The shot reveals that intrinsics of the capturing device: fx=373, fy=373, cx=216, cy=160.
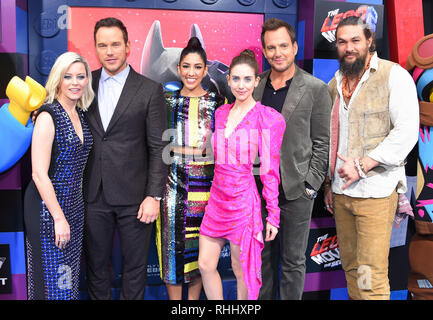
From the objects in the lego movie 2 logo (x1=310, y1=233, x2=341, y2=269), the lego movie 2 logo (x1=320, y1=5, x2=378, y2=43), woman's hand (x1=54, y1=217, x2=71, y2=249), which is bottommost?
the lego movie 2 logo (x1=310, y1=233, x2=341, y2=269)

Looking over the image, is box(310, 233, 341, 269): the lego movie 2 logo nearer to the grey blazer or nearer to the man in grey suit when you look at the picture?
the man in grey suit

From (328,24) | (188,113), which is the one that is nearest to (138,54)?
(188,113)

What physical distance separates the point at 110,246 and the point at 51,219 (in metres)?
0.46

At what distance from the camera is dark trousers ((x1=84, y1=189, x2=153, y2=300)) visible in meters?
2.36

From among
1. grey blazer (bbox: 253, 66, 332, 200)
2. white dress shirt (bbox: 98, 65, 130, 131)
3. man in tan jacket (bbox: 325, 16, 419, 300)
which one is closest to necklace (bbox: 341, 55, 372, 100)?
man in tan jacket (bbox: 325, 16, 419, 300)

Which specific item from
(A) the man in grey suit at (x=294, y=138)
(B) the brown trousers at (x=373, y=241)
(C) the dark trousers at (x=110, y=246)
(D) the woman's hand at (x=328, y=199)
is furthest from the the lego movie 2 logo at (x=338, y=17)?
(C) the dark trousers at (x=110, y=246)

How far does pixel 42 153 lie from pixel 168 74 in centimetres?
130

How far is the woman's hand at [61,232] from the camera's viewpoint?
209cm

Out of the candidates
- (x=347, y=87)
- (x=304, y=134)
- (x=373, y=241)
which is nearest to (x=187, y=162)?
(x=304, y=134)

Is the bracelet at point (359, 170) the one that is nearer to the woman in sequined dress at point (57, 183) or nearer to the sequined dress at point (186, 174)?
the sequined dress at point (186, 174)

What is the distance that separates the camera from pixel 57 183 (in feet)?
6.93

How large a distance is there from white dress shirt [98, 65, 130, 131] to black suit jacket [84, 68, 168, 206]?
3 cm

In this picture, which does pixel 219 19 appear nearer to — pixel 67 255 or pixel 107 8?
pixel 107 8

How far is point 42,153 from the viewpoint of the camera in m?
2.01
